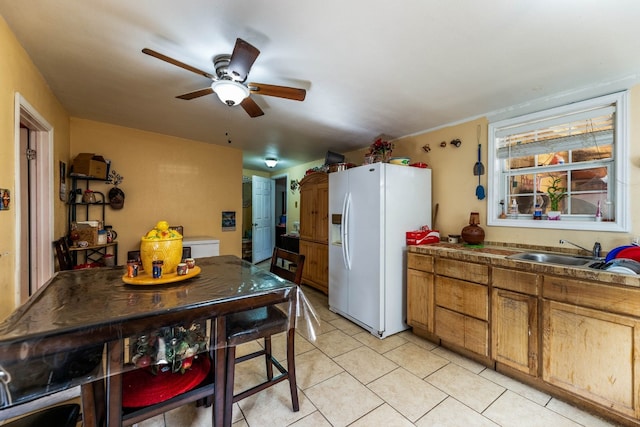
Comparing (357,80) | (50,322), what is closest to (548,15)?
(357,80)

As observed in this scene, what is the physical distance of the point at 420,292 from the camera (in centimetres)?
266

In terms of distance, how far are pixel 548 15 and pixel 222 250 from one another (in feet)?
14.9

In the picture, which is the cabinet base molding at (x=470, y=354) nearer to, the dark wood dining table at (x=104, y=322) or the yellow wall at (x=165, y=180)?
the dark wood dining table at (x=104, y=322)

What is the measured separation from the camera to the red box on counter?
2.82 m

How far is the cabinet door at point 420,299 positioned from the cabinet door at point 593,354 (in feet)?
2.90

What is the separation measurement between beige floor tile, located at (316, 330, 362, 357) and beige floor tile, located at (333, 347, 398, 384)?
0.24 ft

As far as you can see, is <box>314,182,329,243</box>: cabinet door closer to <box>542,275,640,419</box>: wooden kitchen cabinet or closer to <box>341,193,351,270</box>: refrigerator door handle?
<box>341,193,351,270</box>: refrigerator door handle

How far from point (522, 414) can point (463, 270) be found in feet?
3.32

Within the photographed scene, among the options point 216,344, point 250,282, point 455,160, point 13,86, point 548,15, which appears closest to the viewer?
Result: point 216,344

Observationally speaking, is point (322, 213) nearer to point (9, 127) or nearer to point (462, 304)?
point (462, 304)

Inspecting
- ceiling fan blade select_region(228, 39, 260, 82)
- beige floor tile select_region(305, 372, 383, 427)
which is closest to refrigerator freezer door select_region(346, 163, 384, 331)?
beige floor tile select_region(305, 372, 383, 427)

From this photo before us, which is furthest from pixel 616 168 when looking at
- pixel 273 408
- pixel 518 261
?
pixel 273 408

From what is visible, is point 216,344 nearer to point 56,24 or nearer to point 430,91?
point 56,24

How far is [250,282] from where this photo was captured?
60.0 inches
